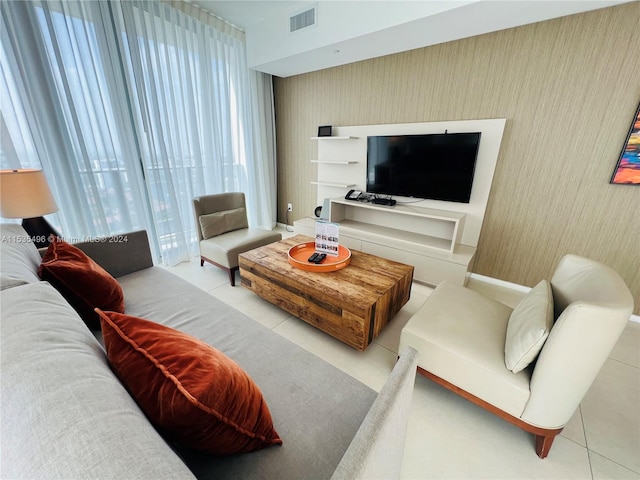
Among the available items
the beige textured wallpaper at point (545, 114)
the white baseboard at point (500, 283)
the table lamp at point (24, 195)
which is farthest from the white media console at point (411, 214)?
the table lamp at point (24, 195)

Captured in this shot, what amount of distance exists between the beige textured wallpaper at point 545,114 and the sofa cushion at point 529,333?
1490 millimetres

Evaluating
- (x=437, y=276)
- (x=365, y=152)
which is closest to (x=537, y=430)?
(x=437, y=276)

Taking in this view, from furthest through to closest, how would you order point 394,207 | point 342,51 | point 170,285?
point 394,207 < point 342,51 < point 170,285

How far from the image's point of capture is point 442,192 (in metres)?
2.68

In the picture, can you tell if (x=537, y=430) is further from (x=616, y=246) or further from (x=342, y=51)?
(x=342, y=51)

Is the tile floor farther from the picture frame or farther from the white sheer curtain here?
the picture frame

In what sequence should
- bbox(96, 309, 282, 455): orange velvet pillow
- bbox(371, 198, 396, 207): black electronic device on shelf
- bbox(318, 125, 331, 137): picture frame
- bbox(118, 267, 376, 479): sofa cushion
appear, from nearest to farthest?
bbox(96, 309, 282, 455): orange velvet pillow < bbox(118, 267, 376, 479): sofa cushion < bbox(371, 198, 396, 207): black electronic device on shelf < bbox(318, 125, 331, 137): picture frame

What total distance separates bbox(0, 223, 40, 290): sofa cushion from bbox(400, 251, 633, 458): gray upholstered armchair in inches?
65.7

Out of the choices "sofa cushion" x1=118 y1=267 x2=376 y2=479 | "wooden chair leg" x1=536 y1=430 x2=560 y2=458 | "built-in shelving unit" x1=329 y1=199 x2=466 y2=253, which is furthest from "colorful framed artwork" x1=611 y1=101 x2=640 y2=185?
"wooden chair leg" x1=536 y1=430 x2=560 y2=458

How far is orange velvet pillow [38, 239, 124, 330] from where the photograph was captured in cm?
115

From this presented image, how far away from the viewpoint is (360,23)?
229 centimetres

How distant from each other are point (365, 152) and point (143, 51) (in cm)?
249

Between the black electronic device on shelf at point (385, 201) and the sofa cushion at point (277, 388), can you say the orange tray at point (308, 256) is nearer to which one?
the sofa cushion at point (277, 388)

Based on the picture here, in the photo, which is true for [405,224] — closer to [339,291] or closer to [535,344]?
[339,291]
